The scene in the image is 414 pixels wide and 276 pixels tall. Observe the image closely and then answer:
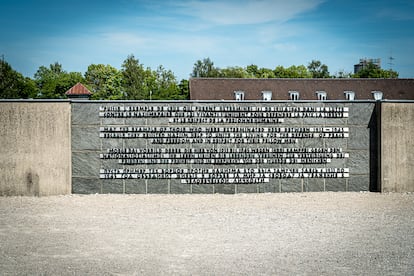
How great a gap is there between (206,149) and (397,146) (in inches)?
211

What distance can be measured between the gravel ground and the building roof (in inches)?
1960

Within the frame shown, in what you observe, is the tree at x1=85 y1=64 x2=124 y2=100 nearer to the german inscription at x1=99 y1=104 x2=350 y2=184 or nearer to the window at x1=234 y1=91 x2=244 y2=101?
the window at x1=234 y1=91 x2=244 y2=101

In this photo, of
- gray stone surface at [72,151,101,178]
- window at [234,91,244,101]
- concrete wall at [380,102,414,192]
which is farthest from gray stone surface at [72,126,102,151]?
window at [234,91,244,101]

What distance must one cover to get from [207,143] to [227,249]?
22.3 feet

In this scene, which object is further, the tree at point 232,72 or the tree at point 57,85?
the tree at point 232,72

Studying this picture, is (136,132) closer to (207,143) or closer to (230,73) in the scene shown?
(207,143)

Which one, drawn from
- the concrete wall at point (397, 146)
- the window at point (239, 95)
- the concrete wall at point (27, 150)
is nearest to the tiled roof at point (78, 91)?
the window at point (239, 95)

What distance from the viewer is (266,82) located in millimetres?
67562

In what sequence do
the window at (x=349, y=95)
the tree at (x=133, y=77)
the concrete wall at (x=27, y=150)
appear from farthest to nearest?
the tree at (x=133, y=77) < the window at (x=349, y=95) < the concrete wall at (x=27, y=150)

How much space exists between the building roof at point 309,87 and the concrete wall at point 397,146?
47.8 meters

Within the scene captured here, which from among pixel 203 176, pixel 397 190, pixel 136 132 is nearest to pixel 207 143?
pixel 203 176

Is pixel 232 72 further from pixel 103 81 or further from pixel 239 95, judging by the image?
pixel 239 95

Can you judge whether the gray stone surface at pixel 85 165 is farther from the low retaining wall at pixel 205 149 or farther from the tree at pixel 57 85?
the tree at pixel 57 85

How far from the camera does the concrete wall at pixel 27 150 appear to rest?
15.1 meters
